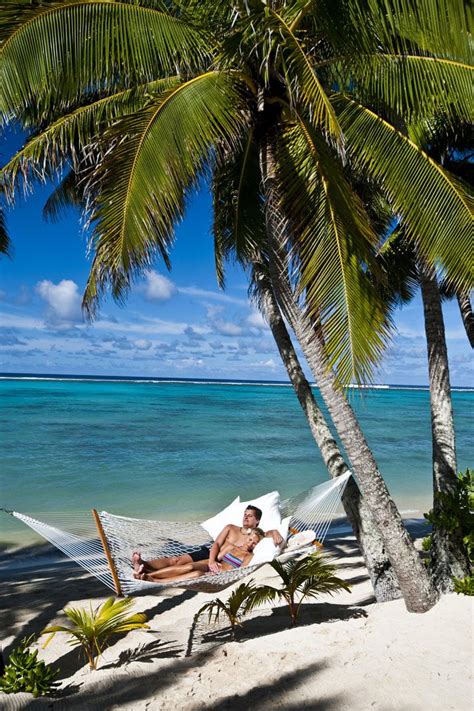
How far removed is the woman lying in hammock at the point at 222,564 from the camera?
3.55 meters

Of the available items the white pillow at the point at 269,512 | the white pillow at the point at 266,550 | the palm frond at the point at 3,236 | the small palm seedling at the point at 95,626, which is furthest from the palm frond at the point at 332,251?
the palm frond at the point at 3,236

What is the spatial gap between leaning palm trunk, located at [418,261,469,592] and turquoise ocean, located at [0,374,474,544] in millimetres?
545

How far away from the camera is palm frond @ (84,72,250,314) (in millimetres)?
2721

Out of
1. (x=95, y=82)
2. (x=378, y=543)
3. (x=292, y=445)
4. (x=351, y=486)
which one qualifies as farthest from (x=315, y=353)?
(x=292, y=445)

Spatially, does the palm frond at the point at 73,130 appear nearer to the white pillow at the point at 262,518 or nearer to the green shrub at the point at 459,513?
the white pillow at the point at 262,518

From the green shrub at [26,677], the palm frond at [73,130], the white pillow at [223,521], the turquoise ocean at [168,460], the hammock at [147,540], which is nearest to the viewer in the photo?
the green shrub at [26,677]

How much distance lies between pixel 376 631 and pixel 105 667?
1328mm

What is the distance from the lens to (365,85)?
305cm

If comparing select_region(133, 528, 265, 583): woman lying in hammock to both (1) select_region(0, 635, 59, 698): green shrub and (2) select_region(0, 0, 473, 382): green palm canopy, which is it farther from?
(2) select_region(0, 0, 473, 382): green palm canopy

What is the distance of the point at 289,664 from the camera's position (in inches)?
101

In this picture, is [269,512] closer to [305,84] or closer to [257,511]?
[257,511]

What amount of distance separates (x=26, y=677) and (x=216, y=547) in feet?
5.24

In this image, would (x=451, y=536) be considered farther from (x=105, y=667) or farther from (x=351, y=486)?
(x=105, y=667)

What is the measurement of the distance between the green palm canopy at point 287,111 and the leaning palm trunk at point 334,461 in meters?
0.98
